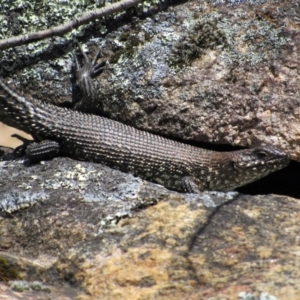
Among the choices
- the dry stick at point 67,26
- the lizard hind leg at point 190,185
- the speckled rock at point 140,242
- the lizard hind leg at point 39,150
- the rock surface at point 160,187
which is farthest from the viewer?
the dry stick at point 67,26

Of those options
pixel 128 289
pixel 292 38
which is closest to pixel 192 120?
pixel 292 38

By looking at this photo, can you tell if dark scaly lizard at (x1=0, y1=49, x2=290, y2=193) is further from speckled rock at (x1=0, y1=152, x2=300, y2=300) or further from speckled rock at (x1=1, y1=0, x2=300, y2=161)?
speckled rock at (x1=0, y1=152, x2=300, y2=300)

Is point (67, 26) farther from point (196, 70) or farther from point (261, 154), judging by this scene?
point (261, 154)

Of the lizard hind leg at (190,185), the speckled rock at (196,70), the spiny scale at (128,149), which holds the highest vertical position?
the speckled rock at (196,70)

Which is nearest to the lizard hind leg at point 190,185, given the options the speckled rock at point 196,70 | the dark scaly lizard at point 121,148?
the dark scaly lizard at point 121,148

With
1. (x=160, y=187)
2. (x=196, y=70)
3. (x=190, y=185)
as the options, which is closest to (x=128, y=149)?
(x=190, y=185)

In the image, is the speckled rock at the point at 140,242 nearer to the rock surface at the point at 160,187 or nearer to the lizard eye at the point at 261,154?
the rock surface at the point at 160,187

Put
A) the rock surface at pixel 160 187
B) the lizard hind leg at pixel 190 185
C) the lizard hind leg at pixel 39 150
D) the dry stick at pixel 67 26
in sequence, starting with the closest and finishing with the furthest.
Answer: the rock surface at pixel 160 187, the lizard hind leg at pixel 39 150, the lizard hind leg at pixel 190 185, the dry stick at pixel 67 26
